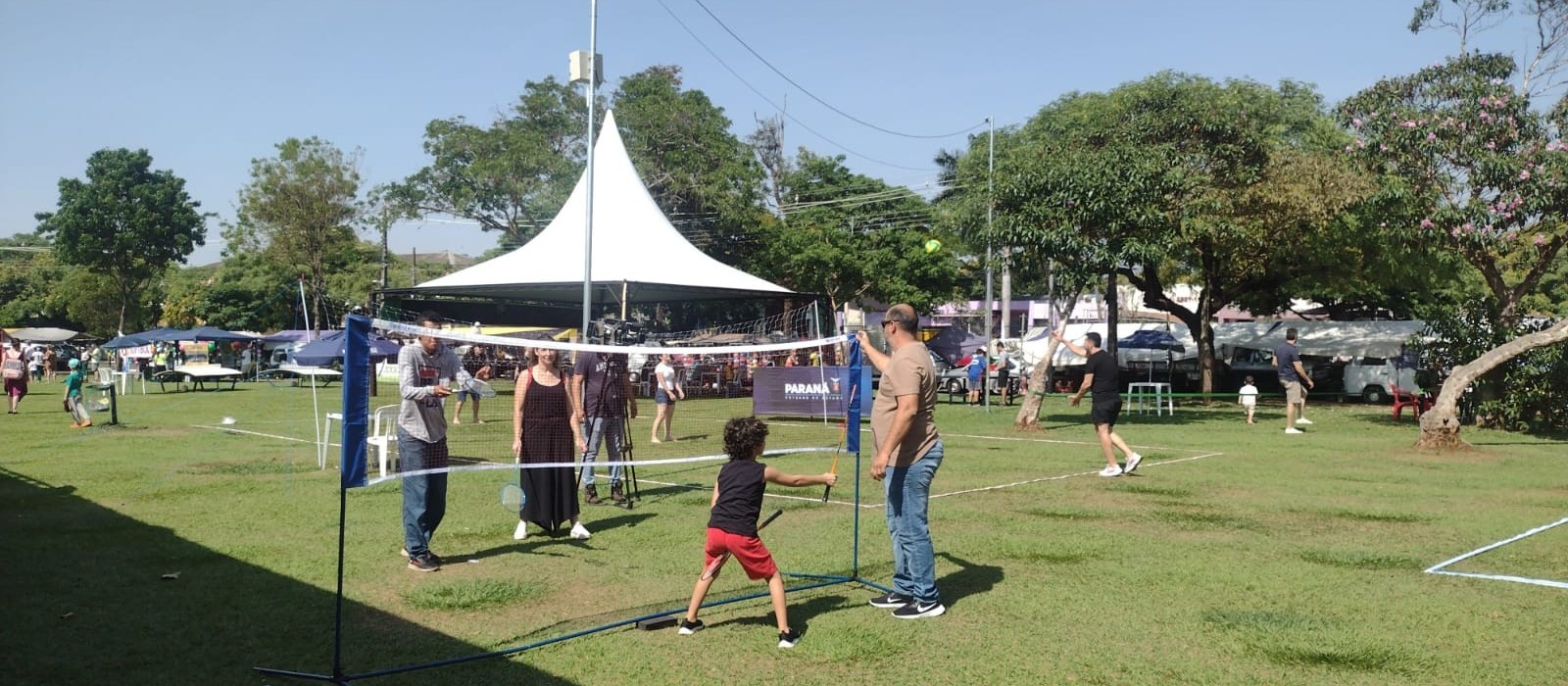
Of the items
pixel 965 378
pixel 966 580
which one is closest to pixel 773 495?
pixel 966 580

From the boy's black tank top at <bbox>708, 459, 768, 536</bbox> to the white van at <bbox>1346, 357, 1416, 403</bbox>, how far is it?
1221 inches

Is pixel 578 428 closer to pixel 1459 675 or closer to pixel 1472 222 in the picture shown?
pixel 1459 675

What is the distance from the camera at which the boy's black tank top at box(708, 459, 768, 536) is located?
226 inches

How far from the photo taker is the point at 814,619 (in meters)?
6.20

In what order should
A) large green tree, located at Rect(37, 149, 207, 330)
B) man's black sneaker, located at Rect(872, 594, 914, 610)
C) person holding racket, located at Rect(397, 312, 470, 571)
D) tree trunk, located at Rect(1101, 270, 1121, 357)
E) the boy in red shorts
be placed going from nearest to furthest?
the boy in red shorts → man's black sneaker, located at Rect(872, 594, 914, 610) → person holding racket, located at Rect(397, 312, 470, 571) → tree trunk, located at Rect(1101, 270, 1121, 357) → large green tree, located at Rect(37, 149, 207, 330)

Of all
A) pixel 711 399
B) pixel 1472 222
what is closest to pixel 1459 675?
pixel 711 399

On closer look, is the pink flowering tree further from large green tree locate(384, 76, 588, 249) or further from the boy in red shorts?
large green tree locate(384, 76, 588, 249)

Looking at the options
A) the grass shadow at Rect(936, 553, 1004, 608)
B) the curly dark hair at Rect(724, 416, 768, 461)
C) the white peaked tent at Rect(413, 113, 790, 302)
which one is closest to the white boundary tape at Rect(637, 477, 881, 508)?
the grass shadow at Rect(936, 553, 1004, 608)

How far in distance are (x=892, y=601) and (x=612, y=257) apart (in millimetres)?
19985

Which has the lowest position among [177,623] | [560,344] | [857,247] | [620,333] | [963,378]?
[177,623]

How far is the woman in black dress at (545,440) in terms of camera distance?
7.68m

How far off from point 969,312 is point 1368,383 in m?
39.6

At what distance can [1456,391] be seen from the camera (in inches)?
639

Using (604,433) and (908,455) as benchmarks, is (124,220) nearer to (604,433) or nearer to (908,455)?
(604,433)
